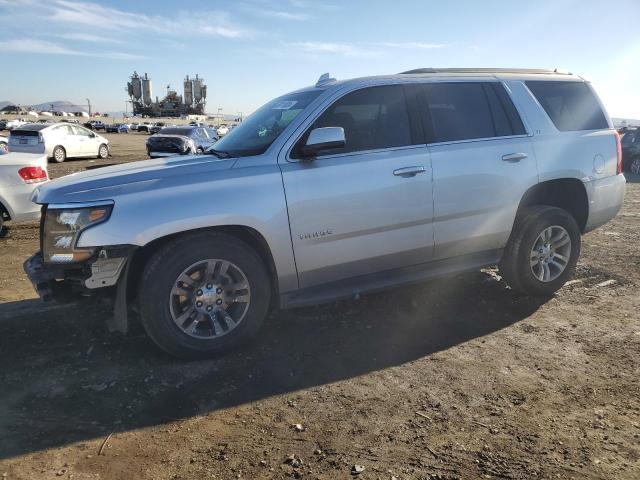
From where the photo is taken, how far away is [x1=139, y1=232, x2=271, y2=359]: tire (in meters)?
3.32

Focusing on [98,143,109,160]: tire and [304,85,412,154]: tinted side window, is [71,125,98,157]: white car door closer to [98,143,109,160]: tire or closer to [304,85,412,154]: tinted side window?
[98,143,109,160]: tire

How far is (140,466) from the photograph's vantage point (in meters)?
2.45

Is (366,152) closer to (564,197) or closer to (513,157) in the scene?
(513,157)

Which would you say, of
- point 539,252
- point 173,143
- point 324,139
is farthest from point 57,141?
point 539,252

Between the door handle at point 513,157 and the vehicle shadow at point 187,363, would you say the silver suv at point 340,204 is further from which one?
the vehicle shadow at point 187,363

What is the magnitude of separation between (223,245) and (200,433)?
49.6 inches

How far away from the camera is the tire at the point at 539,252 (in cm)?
456

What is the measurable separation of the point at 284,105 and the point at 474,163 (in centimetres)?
170

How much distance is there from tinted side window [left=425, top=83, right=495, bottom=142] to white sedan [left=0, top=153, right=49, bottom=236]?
5610 mm

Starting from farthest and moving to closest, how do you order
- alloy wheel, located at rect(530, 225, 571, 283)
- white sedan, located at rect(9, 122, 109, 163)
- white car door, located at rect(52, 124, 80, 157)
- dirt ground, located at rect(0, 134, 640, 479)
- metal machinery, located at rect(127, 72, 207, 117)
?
metal machinery, located at rect(127, 72, 207, 117), white car door, located at rect(52, 124, 80, 157), white sedan, located at rect(9, 122, 109, 163), alloy wheel, located at rect(530, 225, 571, 283), dirt ground, located at rect(0, 134, 640, 479)

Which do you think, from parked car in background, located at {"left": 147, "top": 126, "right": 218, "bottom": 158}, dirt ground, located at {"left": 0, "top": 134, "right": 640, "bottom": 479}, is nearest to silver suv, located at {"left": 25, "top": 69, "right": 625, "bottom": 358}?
dirt ground, located at {"left": 0, "top": 134, "right": 640, "bottom": 479}

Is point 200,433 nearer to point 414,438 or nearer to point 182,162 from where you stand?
point 414,438

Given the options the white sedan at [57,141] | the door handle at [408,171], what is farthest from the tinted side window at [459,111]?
the white sedan at [57,141]

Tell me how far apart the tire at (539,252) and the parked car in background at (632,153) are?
1319cm
